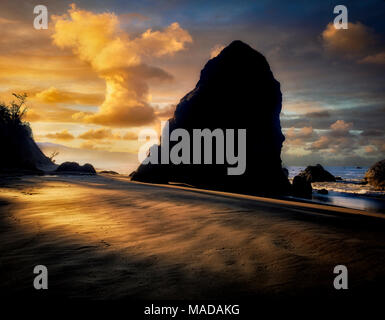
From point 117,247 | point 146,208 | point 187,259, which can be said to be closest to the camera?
point 187,259

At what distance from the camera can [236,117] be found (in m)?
20.0

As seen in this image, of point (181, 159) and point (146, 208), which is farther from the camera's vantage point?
point (181, 159)

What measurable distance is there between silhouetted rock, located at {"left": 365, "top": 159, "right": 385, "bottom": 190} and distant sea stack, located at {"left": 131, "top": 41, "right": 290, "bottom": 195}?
15.4 metres

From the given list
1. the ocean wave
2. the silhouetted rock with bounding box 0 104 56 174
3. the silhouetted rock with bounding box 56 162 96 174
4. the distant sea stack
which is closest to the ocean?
the ocean wave

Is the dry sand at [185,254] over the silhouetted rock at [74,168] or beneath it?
beneath

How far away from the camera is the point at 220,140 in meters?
19.3

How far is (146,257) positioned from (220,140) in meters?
17.0

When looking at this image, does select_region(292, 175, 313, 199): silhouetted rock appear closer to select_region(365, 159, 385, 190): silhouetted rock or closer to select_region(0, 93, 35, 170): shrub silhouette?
select_region(365, 159, 385, 190): silhouetted rock

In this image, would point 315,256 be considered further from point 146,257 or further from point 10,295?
point 10,295

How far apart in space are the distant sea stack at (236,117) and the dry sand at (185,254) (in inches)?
551

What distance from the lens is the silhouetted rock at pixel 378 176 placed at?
2755cm

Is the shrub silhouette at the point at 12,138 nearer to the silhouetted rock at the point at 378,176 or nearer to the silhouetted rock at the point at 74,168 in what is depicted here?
the silhouetted rock at the point at 74,168

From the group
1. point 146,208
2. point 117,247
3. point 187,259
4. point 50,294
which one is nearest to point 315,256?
point 187,259

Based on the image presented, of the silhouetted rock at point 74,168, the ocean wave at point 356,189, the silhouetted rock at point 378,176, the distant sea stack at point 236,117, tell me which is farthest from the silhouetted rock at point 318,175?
the silhouetted rock at point 74,168
